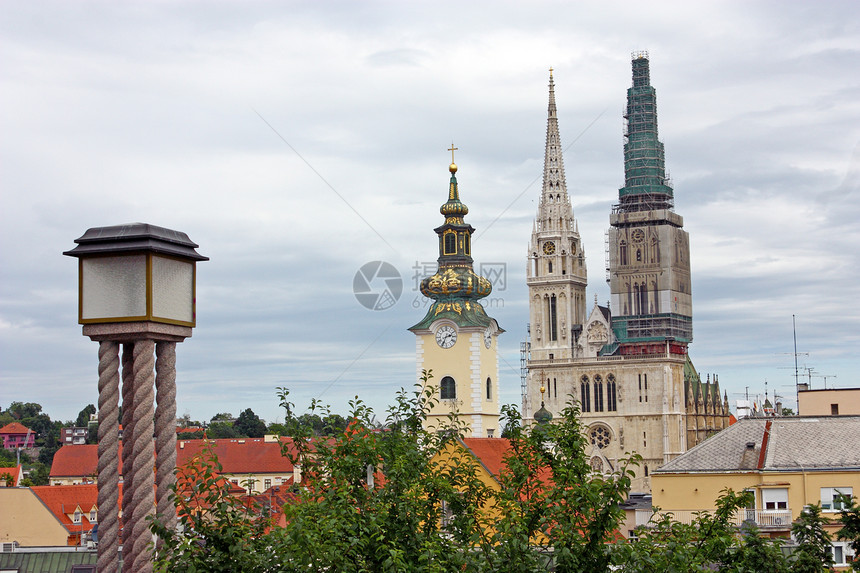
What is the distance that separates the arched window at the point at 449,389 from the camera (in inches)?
2168

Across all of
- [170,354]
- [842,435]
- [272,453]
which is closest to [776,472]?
[842,435]

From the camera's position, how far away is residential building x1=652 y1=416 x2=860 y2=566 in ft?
122

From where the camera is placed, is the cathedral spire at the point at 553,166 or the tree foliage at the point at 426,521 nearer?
the tree foliage at the point at 426,521

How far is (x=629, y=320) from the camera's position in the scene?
374 feet

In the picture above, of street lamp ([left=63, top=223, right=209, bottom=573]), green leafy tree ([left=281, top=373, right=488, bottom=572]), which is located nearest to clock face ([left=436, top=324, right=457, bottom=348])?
green leafy tree ([left=281, top=373, right=488, bottom=572])

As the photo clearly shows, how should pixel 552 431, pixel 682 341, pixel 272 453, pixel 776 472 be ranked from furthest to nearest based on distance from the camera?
pixel 682 341
pixel 272 453
pixel 776 472
pixel 552 431

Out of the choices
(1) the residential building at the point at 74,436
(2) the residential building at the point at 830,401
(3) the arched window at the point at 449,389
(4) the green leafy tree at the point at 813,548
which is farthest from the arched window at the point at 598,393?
(4) the green leafy tree at the point at 813,548

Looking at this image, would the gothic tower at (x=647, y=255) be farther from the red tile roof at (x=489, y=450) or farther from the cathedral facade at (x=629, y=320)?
the red tile roof at (x=489, y=450)

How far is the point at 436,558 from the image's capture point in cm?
1241

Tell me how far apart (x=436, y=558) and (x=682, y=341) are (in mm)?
104710

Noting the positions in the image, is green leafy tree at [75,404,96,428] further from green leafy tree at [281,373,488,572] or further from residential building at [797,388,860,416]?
green leafy tree at [281,373,488,572]

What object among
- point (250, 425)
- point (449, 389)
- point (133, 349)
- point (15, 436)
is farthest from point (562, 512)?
point (15, 436)

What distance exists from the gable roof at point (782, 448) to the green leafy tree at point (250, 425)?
113 meters

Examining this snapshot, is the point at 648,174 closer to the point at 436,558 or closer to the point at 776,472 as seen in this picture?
the point at 776,472
